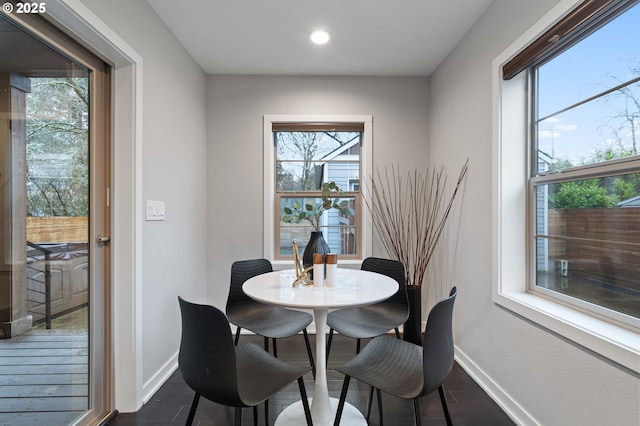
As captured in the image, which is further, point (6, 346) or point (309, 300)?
point (309, 300)

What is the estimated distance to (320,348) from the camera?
5.28ft

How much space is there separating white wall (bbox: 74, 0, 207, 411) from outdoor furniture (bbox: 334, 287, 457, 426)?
1.38 metres

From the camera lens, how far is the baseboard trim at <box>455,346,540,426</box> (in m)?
1.63

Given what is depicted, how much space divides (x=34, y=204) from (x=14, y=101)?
44 centimetres

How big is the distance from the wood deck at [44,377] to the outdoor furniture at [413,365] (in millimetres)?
1371

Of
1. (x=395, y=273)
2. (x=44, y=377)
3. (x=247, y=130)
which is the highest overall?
(x=247, y=130)

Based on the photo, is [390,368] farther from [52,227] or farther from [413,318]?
[52,227]

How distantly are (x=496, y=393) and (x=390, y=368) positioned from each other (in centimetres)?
103

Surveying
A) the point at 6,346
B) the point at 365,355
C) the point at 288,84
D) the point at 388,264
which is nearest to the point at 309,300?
the point at 365,355

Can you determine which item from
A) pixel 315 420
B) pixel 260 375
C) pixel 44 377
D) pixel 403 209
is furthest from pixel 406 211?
pixel 44 377

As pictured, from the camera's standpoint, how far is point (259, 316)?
202 cm

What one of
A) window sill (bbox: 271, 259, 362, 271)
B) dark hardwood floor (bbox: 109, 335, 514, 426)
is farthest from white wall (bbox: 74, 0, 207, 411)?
window sill (bbox: 271, 259, 362, 271)

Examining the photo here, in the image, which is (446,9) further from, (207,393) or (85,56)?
(207,393)

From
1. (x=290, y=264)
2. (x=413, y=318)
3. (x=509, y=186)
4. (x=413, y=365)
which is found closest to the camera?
(x=413, y=365)
